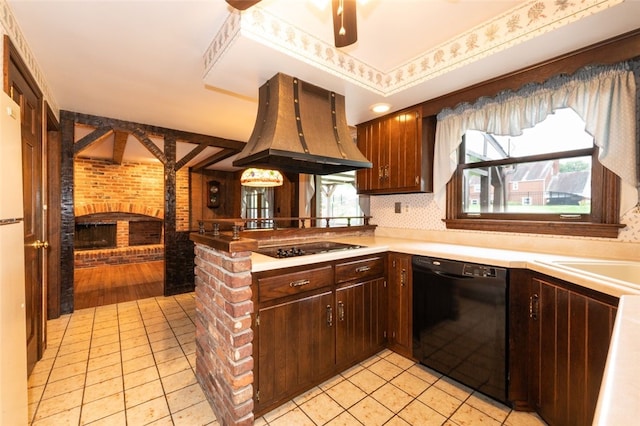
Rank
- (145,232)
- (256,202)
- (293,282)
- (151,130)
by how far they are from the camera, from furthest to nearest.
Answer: (256,202) < (145,232) < (151,130) < (293,282)

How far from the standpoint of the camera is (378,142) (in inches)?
114

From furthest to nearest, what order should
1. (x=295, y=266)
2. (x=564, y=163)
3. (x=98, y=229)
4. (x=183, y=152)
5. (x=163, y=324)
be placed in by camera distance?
(x=98, y=229) → (x=183, y=152) → (x=163, y=324) → (x=564, y=163) → (x=295, y=266)

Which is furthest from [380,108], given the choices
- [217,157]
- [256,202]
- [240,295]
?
[256,202]

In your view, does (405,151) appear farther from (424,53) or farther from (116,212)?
(116,212)

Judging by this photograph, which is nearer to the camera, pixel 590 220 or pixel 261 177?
pixel 590 220

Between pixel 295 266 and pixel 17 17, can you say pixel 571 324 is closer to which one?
pixel 295 266

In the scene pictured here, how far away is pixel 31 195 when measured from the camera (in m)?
2.01

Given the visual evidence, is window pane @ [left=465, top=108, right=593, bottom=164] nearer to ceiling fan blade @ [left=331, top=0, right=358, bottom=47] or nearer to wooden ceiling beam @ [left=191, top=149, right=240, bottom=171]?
ceiling fan blade @ [left=331, top=0, right=358, bottom=47]

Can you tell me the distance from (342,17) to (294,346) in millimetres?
1828

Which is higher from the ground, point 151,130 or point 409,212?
point 151,130

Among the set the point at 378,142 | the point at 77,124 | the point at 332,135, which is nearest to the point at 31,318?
the point at 77,124

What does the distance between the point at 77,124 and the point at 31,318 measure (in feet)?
8.13

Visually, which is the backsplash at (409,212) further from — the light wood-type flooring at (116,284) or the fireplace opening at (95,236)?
the fireplace opening at (95,236)

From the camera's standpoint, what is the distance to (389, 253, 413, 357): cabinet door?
2.18 metres
